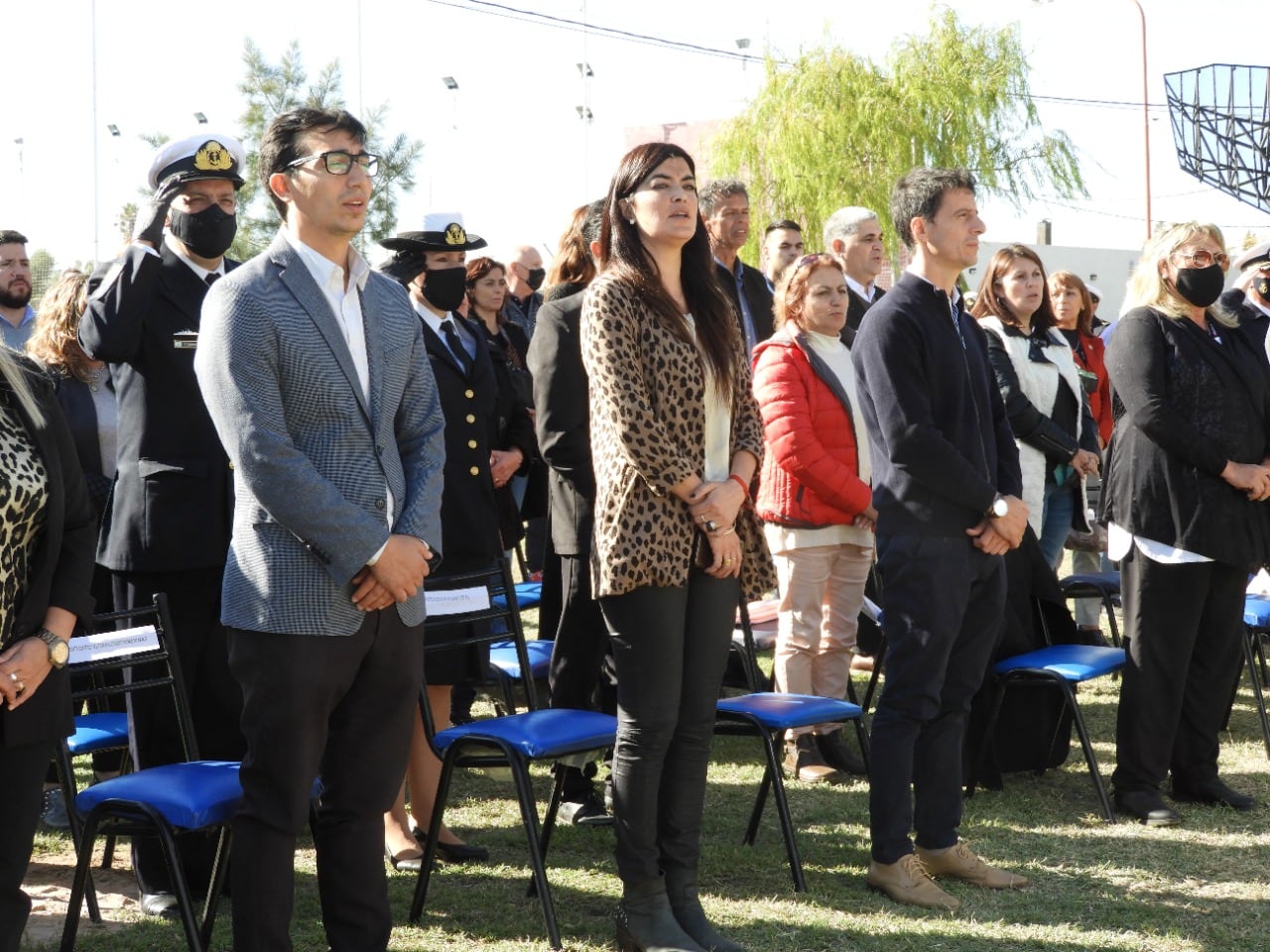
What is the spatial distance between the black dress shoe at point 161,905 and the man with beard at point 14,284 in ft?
11.2

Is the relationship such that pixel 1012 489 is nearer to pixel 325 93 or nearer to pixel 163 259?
pixel 163 259

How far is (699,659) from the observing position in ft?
12.9

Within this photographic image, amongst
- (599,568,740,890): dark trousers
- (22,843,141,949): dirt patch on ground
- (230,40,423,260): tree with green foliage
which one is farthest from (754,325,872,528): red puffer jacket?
(230,40,423,260): tree with green foliage

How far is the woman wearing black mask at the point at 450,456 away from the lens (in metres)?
4.87

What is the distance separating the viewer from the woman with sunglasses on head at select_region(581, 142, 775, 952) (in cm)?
379

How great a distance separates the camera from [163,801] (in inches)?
141

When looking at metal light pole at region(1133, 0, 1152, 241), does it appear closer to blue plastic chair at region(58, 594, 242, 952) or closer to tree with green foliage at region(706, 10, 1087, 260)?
tree with green foliage at region(706, 10, 1087, 260)

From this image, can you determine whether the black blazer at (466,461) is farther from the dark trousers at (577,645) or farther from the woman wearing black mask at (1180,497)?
the woman wearing black mask at (1180,497)

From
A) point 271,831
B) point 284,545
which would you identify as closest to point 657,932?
point 271,831

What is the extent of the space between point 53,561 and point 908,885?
2665 mm

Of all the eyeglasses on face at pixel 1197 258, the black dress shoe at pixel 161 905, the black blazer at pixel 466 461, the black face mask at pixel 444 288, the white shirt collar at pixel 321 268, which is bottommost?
the black dress shoe at pixel 161 905

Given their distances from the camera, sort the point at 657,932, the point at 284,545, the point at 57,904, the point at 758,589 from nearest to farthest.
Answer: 1. the point at 284,545
2. the point at 657,932
3. the point at 758,589
4. the point at 57,904

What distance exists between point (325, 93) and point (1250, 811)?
64.8ft

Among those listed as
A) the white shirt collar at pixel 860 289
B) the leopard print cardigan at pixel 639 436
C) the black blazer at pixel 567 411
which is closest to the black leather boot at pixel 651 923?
the leopard print cardigan at pixel 639 436
